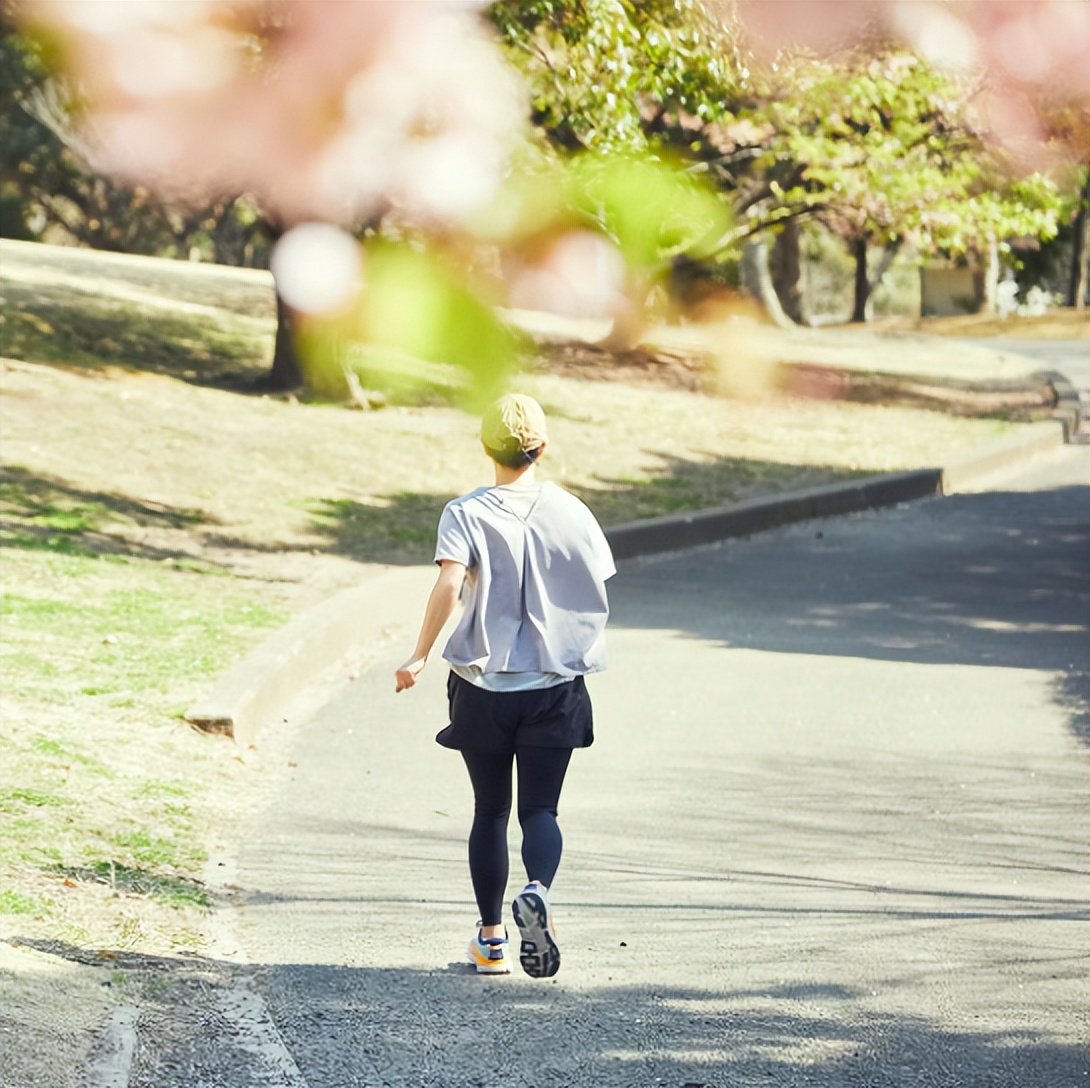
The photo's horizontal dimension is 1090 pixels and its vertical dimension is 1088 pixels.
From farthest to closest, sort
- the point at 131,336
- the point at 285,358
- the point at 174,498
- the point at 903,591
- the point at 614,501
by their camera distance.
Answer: the point at 131,336 < the point at 285,358 < the point at 614,501 < the point at 174,498 < the point at 903,591

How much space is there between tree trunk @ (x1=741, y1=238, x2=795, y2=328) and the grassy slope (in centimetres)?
1454

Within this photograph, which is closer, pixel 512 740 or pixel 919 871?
pixel 512 740

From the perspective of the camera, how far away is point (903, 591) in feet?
36.6

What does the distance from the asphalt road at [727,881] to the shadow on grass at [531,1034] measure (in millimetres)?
10

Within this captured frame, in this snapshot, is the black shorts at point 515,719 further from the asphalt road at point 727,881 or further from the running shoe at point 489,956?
the asphalt road at point 727,881

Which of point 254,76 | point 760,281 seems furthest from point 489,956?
point 760,281

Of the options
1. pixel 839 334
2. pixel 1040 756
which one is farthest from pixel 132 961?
pixel 839 334

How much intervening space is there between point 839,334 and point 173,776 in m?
27.9

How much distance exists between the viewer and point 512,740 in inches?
188

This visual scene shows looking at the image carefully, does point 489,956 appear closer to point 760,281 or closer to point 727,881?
point 727,881

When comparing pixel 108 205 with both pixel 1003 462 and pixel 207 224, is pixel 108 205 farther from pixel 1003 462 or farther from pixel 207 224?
pixel 1003 462

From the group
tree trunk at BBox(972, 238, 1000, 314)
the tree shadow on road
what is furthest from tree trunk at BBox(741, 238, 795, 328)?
the tree shadow on road

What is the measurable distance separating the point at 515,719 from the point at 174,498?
8.01 meters

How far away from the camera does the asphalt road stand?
4238 mm
